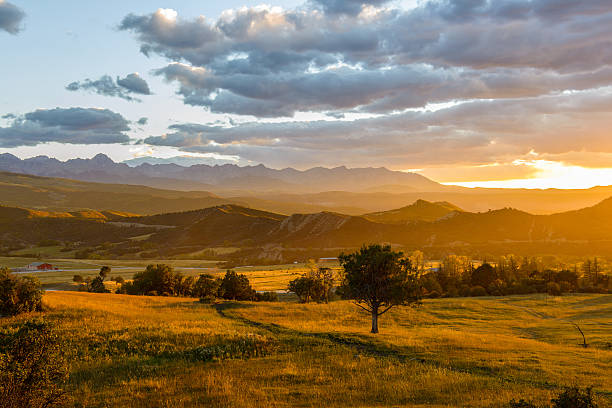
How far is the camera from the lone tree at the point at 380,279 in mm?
42969

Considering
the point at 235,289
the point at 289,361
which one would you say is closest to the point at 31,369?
the point at 289,361

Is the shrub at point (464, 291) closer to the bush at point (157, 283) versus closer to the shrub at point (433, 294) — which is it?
the shrub at point (433, 294)

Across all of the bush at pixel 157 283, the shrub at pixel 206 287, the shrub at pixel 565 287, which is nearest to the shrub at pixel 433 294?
the shrub at pixel 565 287

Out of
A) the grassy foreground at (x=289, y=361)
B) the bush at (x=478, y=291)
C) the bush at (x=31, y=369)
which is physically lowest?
the bush at (x=478, y=291)

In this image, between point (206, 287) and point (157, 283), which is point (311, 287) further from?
point (157, 283)

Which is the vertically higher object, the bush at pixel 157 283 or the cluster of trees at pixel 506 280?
the bush at pixel 157 283

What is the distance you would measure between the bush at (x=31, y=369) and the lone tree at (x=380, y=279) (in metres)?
30.6

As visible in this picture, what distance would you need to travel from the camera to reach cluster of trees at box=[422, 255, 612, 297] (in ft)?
312

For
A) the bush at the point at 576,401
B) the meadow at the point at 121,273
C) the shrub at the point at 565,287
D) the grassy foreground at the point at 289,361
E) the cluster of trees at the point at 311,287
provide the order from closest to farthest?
1. the bush at the point at 576,401
2. the grassy foreground at the point at 289,361
3. the cluster of trees at the point at 311,287
4. the shrub at the point at 565,287
5. the meadow at the point at 121,273

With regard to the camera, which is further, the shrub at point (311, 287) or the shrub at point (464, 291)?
the shrub at point (464, 291)

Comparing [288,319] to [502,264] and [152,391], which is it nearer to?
[152,391]

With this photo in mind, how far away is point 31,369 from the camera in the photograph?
1559 cm

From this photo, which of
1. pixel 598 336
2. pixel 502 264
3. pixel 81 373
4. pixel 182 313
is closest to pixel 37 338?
pixel 81 373

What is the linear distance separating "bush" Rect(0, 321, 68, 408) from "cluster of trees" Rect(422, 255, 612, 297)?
82433 mm
